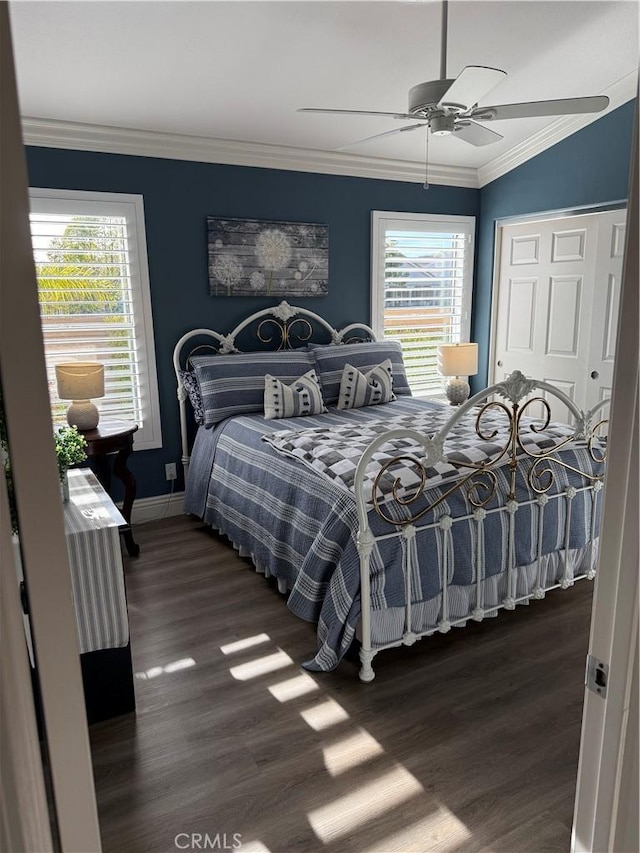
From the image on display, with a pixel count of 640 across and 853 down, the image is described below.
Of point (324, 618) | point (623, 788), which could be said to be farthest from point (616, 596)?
point (324, 618)

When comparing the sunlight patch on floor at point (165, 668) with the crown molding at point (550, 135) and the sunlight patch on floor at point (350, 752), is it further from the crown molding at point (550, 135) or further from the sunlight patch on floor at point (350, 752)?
the crown molding at point (550, 135)

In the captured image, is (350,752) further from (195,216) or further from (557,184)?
(557,184)

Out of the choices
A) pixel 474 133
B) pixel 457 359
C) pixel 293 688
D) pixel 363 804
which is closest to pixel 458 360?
pixel 457 359

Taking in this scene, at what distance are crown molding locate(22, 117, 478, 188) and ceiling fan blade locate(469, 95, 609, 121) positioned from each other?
6.83 ft

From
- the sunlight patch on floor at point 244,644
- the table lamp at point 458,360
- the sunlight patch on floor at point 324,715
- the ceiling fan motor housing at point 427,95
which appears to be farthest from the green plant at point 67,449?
the table lamp at point 458,360

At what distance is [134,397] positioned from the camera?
415cm

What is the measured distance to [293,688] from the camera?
8.05 feet

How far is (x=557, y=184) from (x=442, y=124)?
8.18 feet

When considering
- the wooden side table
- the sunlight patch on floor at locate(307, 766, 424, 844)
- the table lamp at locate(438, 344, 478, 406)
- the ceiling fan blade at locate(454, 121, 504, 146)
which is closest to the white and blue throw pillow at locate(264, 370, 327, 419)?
the wooden side table

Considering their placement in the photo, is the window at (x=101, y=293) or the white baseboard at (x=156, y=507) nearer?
the window at (x=101, y=293)

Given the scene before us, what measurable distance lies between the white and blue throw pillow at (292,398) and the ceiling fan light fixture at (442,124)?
1.82 metres

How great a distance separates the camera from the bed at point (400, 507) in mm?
2445

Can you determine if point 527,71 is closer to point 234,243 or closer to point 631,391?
point 234,243

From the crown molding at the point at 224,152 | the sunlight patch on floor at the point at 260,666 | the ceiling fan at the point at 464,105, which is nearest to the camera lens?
A: the ceiling fan at the point at 464,105
